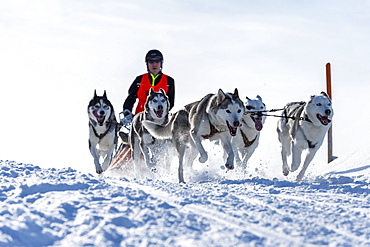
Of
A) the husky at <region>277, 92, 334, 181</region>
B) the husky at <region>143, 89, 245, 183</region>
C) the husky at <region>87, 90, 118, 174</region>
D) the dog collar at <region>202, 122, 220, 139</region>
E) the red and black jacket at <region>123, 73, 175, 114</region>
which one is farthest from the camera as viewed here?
the red and black jacket at <region>123, 73, 175, 114</region>

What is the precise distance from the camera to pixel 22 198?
13.0 ft

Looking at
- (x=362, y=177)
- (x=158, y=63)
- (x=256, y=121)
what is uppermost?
(x=158, y=63)

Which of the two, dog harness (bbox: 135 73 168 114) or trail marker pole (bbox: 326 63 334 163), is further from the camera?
trail marker pole (bbox: 326 63 334 163)

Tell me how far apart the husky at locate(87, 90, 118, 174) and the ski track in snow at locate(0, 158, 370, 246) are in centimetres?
358

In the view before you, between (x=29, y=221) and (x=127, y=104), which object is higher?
(x=127, y=104)

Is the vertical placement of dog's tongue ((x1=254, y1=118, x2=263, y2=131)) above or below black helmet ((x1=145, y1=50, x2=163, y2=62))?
below

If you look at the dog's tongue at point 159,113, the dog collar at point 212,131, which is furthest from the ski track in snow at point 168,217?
the dog's tongue at point 159,113

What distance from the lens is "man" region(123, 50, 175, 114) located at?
9438 millimetres

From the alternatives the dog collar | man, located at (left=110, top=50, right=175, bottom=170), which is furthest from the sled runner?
the dog collar

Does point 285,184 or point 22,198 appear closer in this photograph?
point 22,198

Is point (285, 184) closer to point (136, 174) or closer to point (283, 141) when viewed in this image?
point (283, 141)

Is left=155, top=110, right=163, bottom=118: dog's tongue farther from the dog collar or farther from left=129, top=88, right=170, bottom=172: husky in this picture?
the dog collar

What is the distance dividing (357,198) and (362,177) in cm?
273

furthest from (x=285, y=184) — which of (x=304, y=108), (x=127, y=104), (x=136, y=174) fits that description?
(x=127, y=104)
